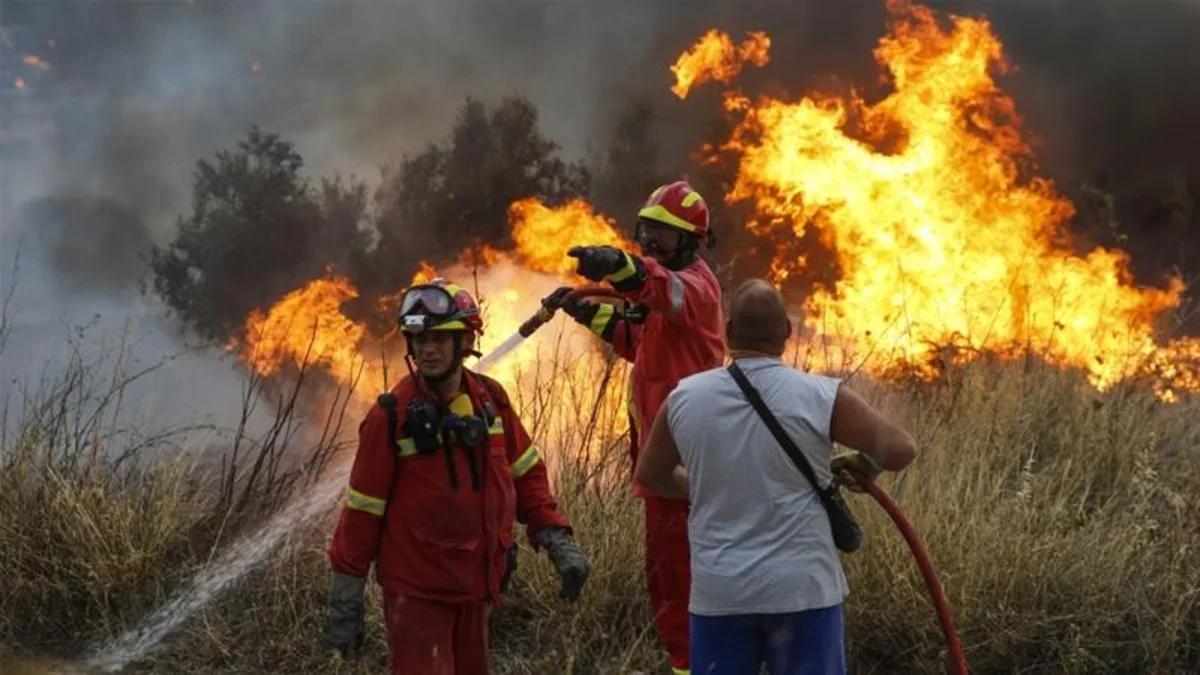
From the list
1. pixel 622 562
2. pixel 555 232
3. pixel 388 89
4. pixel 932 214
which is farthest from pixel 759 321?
pixel 388 89

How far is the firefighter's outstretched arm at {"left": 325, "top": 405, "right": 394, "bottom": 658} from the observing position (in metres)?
3.37

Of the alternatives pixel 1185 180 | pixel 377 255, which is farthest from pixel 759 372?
pixel 1185 180

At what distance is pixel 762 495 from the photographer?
297 centimetres

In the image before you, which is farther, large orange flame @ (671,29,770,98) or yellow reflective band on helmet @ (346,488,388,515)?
large orange flame @ (671,29,770,98)

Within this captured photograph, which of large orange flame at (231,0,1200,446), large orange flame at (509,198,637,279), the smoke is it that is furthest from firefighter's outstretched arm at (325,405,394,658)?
the smoke

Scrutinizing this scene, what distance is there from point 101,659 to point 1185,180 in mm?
11731

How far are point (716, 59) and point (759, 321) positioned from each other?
8520 mm

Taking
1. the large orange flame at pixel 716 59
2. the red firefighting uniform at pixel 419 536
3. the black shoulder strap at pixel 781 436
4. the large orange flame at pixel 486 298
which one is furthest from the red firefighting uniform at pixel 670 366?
the large orange flame at pixel 716 59

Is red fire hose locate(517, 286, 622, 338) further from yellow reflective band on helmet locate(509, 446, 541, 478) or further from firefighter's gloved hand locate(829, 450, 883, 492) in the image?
firefighter's gloved hand locate(829, 450, 883, 492)

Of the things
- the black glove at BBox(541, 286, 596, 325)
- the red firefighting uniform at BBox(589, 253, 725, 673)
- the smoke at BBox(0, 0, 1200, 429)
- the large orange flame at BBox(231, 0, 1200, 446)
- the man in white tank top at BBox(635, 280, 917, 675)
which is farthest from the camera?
the smoke at BBox(0, 0, 1200, 429)

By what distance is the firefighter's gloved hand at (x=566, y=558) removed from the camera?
140 inches

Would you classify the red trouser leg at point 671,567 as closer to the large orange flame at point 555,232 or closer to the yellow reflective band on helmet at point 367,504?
the yellow reflective band on helmet at point 367,504

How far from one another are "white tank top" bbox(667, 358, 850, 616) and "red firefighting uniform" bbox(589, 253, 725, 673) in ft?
3.80

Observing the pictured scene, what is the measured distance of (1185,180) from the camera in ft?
39.3
